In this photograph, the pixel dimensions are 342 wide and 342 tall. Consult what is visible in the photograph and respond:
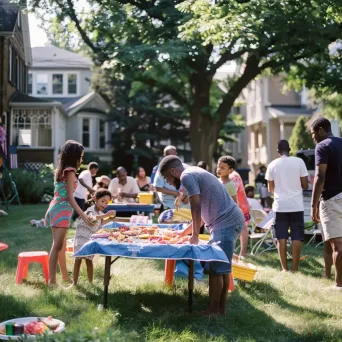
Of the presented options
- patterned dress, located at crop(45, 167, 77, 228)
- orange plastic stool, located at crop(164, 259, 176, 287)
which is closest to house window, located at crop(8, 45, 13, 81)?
patterned dress, located at crop(45, 167, 77, 228)

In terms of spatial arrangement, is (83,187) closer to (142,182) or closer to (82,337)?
(142,182)

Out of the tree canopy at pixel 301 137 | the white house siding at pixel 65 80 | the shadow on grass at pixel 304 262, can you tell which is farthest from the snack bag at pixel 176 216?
the white house siding at pixel 65 80

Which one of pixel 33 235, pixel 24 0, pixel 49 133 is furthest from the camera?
pixel 49 133

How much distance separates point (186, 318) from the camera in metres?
6.53

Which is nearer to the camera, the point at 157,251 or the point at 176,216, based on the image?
the point at 157,251

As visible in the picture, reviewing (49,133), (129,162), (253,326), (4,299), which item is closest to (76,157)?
(4,299)

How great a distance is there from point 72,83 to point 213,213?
4267 centimetres

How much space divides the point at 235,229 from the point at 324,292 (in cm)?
209

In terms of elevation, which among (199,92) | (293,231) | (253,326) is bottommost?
(253,326)

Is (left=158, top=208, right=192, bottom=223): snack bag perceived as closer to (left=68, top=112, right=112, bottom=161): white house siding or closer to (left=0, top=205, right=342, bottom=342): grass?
(left=0, top=205, right=342, bottom=342): grass

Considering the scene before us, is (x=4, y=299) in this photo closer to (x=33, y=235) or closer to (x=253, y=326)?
(x=253, y=326)

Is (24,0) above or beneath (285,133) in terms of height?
above

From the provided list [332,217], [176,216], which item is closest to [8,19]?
[176,216]

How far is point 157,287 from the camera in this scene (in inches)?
318
